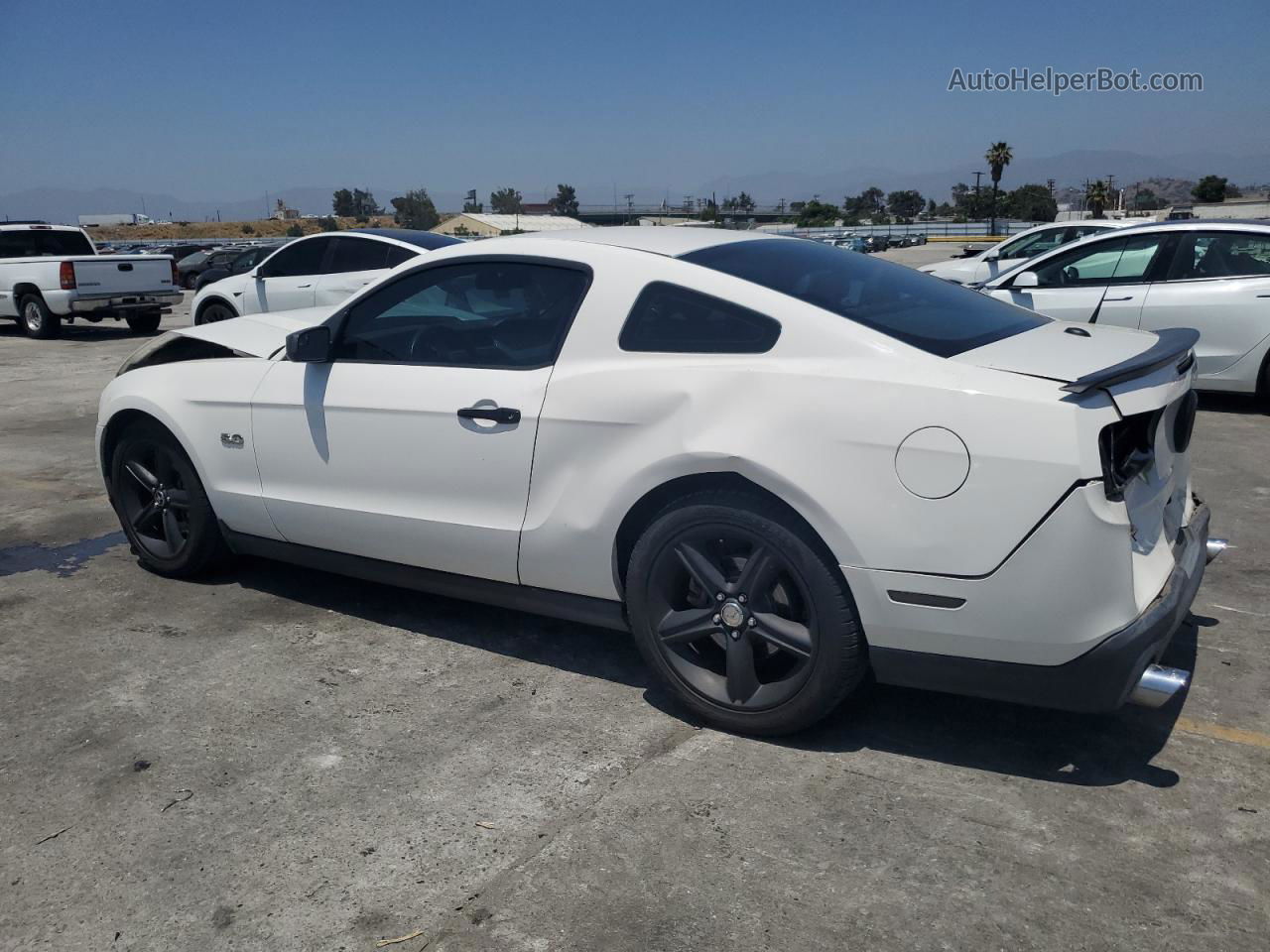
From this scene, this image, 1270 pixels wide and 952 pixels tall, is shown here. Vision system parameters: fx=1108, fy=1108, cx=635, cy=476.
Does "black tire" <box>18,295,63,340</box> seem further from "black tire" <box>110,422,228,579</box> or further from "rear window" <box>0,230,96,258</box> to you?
"black tire" <box>110,422,228,579</box>

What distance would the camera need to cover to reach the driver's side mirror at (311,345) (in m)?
4.34

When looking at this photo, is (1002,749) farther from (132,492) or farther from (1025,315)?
(132,492)

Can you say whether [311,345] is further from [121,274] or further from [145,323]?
[145,323]

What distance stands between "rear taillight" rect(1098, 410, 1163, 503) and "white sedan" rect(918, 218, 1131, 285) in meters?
8.12

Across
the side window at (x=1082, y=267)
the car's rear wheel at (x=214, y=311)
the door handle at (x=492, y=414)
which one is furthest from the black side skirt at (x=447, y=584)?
the car's rear wheel at (x=214, y=311)

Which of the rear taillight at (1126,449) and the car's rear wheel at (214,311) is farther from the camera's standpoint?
the car's rear wheel at (214,311)

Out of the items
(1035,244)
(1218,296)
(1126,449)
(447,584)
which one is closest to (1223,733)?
(1126,449)

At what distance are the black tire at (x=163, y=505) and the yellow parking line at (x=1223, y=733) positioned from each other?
3.92 metres

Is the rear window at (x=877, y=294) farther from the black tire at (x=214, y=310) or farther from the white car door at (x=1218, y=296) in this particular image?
the black tire at (x=214, y=310)

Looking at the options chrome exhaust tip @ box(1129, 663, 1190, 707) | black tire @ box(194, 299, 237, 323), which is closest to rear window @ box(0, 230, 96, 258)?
black tire @ box(194, 299, 237, 323)

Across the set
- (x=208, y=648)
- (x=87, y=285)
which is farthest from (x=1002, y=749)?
(x=87, y=285)

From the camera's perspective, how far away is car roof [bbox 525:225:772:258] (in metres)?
3.91

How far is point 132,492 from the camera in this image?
5.18m

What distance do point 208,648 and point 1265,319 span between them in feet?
26.1
